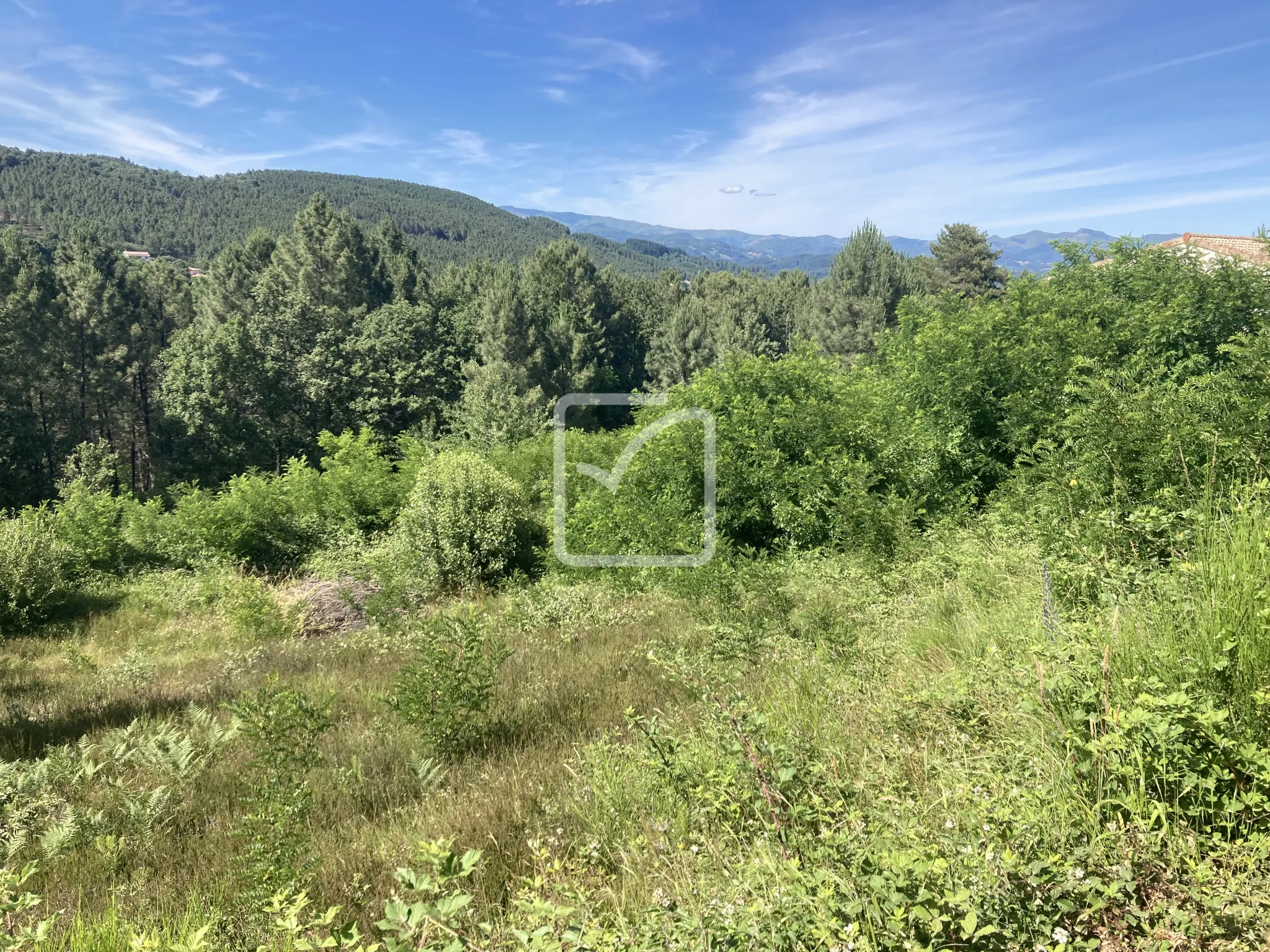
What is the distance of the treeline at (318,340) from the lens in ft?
90.6

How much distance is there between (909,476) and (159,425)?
31386mm

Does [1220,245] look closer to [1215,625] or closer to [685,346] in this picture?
[1215,625]

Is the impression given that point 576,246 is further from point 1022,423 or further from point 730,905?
point 730,905

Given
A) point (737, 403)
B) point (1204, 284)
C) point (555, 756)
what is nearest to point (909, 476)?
point (737, 403)

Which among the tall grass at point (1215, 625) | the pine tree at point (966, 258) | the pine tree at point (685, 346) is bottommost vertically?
the tall grass at point (1215, 625)

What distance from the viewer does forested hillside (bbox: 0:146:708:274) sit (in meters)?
110

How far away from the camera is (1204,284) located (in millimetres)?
11336

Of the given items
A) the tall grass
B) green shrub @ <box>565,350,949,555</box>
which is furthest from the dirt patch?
the tall grass

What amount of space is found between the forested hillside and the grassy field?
7590 centimetres

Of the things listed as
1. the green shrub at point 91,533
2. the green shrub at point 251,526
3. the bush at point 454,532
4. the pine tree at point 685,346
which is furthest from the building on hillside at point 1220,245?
the green shrub at point 91,533

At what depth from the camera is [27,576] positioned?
12.0 meters

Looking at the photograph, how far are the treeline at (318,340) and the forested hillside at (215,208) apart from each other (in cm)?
3714

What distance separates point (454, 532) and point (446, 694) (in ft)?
28.6

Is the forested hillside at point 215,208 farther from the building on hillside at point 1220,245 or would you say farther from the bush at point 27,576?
the bush at point 27,576
